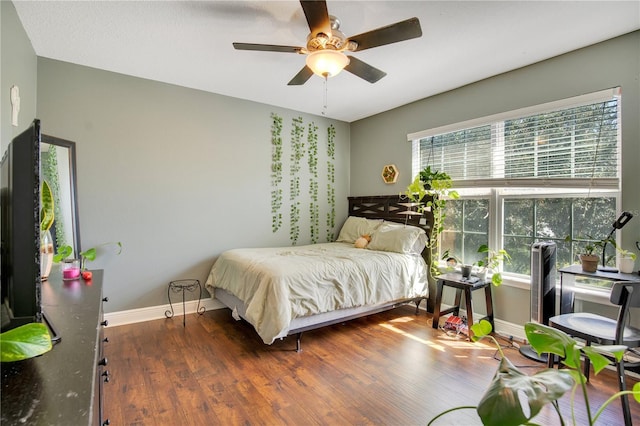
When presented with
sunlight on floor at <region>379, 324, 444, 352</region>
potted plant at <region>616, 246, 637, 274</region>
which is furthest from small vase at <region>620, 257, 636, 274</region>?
sunlight on floor at <region>379, 324, 444, 352</region>

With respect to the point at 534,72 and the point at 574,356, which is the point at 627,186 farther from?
the point at 574,356

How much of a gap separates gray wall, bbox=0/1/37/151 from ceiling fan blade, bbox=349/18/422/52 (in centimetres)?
217

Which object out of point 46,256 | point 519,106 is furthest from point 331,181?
point 46,256

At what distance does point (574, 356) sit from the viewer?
0.66m

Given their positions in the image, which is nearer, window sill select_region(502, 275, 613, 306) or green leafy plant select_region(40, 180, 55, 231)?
green leafy plant select_region(40, 180, 55, 231)

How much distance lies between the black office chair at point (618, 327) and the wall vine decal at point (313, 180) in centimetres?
306

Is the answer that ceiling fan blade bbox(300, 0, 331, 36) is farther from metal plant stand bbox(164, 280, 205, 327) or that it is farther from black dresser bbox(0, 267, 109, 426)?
metal plant stand bbox(164, 280, 205, 327)

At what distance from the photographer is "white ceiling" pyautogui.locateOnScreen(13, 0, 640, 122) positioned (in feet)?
6.94

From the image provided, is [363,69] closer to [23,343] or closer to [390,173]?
[390,173]

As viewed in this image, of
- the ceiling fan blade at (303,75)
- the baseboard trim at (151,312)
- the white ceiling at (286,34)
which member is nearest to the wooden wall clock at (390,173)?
the white ceiling at (286,34)

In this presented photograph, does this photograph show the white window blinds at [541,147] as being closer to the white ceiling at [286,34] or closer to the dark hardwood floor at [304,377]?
the white ceiling at [286,34]

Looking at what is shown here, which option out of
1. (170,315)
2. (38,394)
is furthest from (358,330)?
(38,394)

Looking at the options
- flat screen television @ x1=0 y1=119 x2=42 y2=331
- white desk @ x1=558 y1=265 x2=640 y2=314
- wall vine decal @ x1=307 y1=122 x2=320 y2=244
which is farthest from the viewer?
wall vine decal @ x1=307 y1=122 x2=320 y2=244

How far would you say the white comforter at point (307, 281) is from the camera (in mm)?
2539
